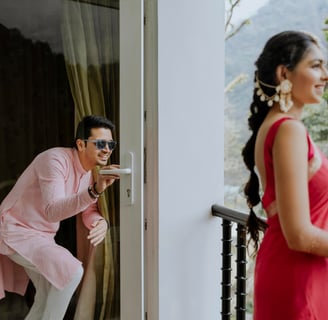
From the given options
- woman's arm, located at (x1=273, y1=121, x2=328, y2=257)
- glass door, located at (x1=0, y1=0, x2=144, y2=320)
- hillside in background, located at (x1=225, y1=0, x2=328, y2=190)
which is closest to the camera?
woman's arm, located at (x1=273, y1=121, x2=328, y2=257)

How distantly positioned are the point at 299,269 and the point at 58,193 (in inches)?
46.5

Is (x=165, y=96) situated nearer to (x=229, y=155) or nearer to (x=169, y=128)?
(x=169, y=128)

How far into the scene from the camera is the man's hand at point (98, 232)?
93.7 inches

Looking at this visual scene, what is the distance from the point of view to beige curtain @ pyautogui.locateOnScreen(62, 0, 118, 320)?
235 cm

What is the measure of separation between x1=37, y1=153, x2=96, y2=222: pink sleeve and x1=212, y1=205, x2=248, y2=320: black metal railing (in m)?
0.56

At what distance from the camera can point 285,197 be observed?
1437 mm

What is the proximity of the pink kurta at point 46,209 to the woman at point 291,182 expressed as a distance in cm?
100

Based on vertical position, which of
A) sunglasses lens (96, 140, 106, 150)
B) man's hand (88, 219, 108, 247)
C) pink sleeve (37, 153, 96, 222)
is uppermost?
sunglasses lens (96, 140, 106, 150)

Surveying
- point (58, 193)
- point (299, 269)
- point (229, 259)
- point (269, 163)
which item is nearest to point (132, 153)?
point (58, 193)

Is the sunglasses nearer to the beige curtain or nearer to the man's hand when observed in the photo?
the beige curtain

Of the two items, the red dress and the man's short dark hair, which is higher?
the man's short dark hair

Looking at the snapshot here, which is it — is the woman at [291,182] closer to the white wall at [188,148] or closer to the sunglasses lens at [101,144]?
the white wall at [188,148]

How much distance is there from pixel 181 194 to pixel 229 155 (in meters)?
0.39

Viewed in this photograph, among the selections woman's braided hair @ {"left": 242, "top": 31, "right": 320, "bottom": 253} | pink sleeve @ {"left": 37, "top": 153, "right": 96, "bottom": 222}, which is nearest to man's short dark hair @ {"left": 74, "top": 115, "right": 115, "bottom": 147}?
pink sleeve @ {"left": 37, "top": 153, "right": 96, "bottom": 222}
